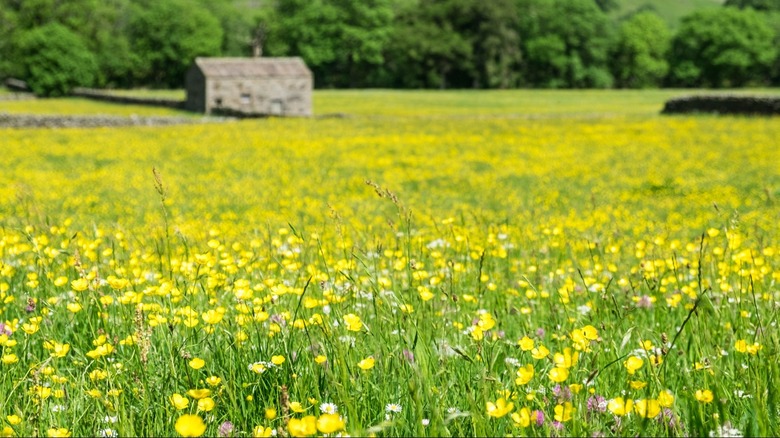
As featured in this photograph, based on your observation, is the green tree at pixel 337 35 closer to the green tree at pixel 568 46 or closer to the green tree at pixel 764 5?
the green tree at pixel 568 46

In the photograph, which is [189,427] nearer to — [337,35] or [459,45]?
[459,45]

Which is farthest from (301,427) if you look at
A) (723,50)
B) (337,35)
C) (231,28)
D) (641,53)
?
(231,28)

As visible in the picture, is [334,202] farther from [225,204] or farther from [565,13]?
[565,13]

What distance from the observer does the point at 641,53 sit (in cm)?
11138

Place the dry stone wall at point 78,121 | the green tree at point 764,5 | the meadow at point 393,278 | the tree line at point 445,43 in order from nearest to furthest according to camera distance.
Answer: the meadow at point 393,278 → the dry stone wall at point 78,121 → the tree line at point 445,43 → the green tree at point 764,5

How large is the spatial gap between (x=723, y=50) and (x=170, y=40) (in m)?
84.1

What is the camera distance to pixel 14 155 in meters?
23.2

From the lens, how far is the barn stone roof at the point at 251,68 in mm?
56594

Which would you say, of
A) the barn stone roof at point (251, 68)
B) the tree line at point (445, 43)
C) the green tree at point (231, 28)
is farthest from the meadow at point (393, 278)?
the green tree at point (231, 28)

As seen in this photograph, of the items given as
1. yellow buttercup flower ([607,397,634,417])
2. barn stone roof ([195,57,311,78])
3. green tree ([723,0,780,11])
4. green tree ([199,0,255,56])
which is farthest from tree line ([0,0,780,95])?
yellow buttercup flower ([607,397,634,417])

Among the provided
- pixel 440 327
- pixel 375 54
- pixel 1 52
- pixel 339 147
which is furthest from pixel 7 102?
pixel 440 327

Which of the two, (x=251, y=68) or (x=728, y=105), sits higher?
(x=251, y=68)

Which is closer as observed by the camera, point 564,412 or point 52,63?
point 564,412

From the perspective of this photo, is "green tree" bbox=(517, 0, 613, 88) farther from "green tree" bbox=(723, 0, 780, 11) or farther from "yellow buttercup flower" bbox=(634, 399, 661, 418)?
"yellow buttercup flower" bbox=(634, 399, 661, 418)
